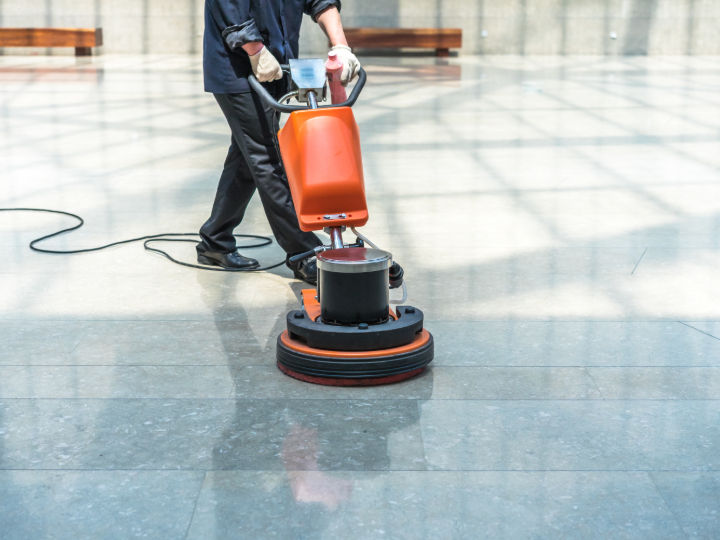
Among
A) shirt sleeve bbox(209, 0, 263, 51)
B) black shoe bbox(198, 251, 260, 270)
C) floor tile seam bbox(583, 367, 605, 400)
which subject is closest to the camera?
floor tile seam bbox(583, 367, 605, 400)

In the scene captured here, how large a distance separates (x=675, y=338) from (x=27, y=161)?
14.3ft

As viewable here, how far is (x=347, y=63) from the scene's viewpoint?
2.62 metres

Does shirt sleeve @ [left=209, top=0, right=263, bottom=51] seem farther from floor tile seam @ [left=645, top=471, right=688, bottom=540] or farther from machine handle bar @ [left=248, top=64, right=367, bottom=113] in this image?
floor tile seam @ [left=645, top=471, right=688, bottom=540]

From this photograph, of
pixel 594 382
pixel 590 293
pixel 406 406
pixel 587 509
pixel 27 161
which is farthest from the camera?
pixel 27 161

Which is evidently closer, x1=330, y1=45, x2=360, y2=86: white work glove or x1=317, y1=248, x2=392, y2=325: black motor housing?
x1=317, y1=248, x2=392, y2=325: black motor housing

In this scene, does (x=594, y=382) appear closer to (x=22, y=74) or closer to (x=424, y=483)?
(x=424, y=483)

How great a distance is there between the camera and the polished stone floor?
1.68 metres

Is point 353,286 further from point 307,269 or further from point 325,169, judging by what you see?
point 307,269

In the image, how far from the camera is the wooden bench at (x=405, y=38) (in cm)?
1466

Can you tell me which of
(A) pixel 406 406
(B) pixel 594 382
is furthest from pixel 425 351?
(B) pixel 594 382

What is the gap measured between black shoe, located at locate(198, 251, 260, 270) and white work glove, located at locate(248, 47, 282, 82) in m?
0.84

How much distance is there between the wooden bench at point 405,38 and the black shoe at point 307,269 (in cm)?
1208

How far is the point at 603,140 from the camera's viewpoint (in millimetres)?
6480

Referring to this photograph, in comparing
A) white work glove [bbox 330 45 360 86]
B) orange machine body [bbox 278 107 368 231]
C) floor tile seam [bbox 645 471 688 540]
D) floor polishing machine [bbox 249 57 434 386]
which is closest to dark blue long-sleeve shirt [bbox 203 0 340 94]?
white work glove [bbox 330 45 360 86]
